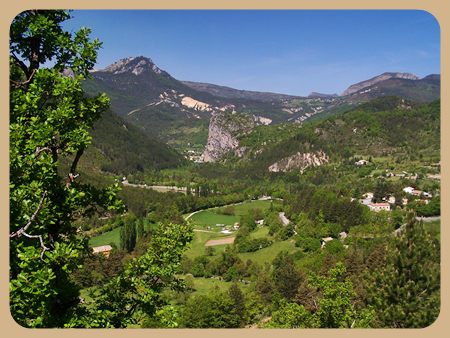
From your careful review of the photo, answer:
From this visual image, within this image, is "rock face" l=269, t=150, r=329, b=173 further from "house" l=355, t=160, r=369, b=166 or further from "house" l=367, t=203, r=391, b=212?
"house" l=367, t=203, r=391, b=212

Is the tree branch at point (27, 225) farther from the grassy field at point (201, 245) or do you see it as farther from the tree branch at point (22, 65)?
the grassy field at point (201, 245)

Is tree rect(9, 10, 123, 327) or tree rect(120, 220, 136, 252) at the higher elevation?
tree rect(9, 10, 123, 327)

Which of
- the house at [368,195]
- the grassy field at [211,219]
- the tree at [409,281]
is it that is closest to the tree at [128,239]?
the grassy field at [211,219]

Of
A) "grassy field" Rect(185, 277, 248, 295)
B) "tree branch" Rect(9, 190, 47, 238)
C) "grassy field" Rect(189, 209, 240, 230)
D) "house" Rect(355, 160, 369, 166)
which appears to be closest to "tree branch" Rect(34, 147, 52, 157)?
"tree branch" Rect(9, 190, 47, 238)

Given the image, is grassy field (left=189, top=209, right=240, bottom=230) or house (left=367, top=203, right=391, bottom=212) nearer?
house (left=367, top=203, right=391, bottom=212)

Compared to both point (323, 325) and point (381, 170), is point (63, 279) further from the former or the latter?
point (381, 170)

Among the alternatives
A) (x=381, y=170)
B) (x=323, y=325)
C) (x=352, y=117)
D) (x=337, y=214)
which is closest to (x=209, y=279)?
(x=337, y=214)

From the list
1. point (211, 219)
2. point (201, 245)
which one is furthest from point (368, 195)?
point (201, 245)

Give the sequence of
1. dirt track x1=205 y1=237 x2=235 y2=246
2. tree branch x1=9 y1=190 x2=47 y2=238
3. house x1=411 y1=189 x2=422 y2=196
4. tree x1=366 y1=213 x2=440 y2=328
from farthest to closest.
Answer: house x1=411 y1=189 x2=422 y2=196 < dirt track x1=205 y1=237 x2=235 y2=246 < tree x1=366 y1=213 x2=440 y2=328 < tree branch x1=9 y1=190 x2=47 y2=238
